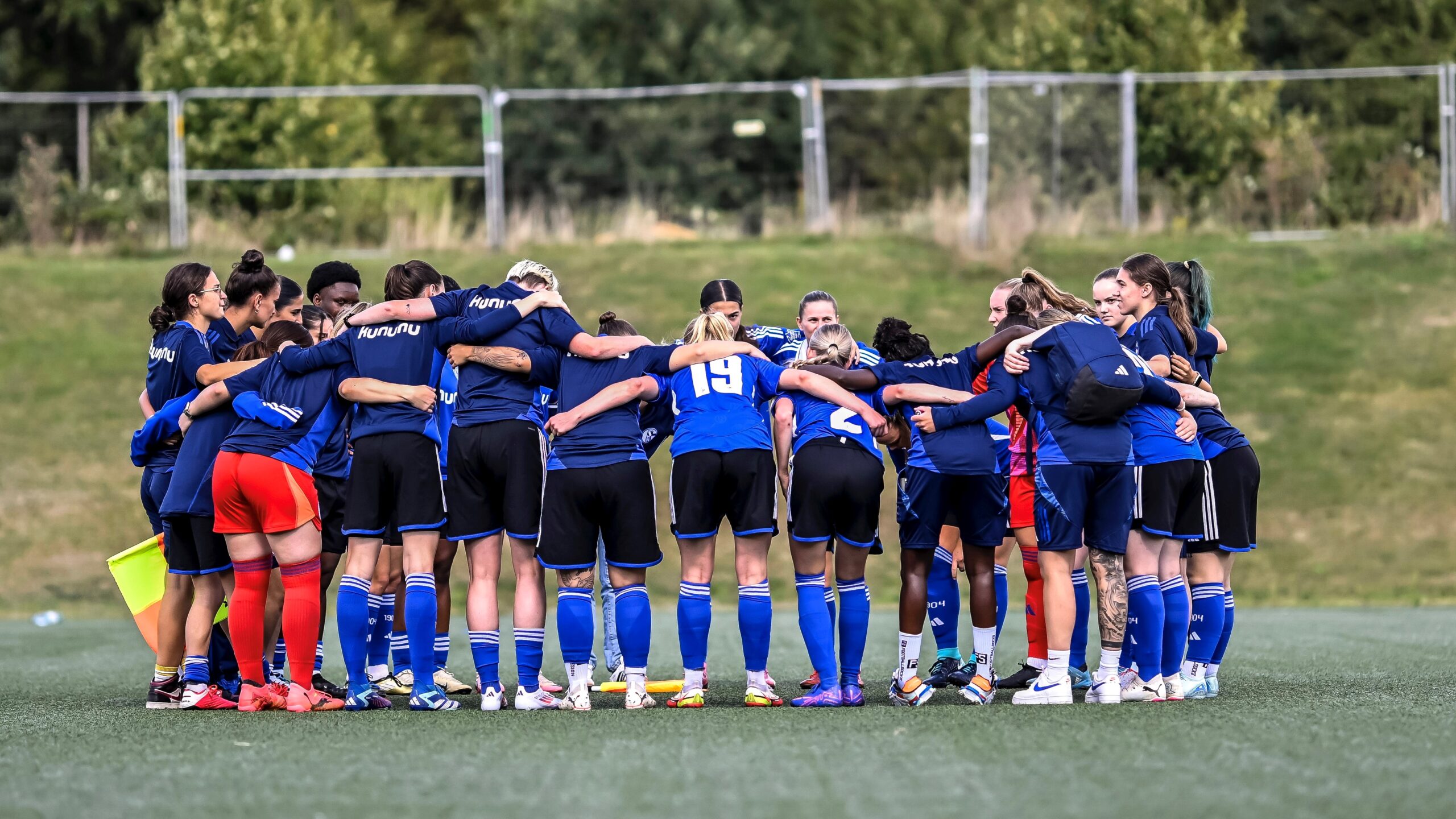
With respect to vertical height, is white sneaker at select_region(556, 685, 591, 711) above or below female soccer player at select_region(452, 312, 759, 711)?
below

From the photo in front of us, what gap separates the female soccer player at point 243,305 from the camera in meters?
7.10

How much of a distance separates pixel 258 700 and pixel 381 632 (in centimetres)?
98

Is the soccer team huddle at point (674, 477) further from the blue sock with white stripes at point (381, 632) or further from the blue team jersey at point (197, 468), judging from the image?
the blue sock with white stripes at point (381, 632)

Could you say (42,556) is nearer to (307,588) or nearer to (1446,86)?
(307,588)

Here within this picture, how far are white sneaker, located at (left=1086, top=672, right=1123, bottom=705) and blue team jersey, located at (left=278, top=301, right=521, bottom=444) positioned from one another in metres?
2.93

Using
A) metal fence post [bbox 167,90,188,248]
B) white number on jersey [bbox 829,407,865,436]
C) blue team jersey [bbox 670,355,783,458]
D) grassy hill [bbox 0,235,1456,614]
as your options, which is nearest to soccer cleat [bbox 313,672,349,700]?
blue team jersey [bbox 670,355,783,458]

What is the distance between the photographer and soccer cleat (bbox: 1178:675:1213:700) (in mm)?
6672

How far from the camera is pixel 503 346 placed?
21.5 feet

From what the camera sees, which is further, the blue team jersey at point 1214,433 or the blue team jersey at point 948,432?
the blue team jersey at point 1214,433

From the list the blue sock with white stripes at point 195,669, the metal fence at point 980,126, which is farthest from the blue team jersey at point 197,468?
the metal fence at point 980,126

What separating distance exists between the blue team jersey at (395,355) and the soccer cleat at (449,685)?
1495mm

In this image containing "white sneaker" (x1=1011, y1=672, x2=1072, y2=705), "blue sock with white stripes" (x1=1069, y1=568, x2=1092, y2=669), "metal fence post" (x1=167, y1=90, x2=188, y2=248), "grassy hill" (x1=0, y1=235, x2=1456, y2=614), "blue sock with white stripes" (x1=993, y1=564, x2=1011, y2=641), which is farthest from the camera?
"metal fence post" (x1=167, y1=90, x2=188, y2=248)

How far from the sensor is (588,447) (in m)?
6.45

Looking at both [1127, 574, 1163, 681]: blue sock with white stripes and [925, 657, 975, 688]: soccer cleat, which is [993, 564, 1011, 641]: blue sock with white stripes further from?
[1127, 574, 1163, 681]: blue sock with white stripes
